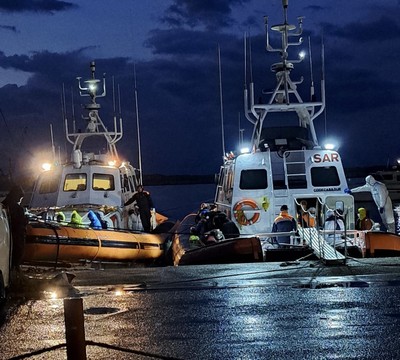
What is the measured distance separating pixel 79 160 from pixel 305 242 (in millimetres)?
7083

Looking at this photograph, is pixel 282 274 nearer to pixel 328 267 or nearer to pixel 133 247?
pixel 328 267

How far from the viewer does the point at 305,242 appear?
38.9ft

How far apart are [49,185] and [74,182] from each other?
75 centimetres

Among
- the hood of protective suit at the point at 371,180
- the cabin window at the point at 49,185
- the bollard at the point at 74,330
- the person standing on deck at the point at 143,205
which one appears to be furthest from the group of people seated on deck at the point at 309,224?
the bollard at the point at 74,330

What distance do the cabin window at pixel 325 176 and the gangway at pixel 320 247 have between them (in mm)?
2198

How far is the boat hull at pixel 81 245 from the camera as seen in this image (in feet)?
35.1

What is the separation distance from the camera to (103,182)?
16703mm

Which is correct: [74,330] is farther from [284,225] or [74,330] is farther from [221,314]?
[284,225]

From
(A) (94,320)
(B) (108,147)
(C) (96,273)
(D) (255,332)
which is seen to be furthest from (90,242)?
(B) (108,147)

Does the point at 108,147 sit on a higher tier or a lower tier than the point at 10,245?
higher

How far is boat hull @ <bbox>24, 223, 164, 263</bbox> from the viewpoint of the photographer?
35.1 feet

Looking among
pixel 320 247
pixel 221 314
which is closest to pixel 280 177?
pixel 320 247

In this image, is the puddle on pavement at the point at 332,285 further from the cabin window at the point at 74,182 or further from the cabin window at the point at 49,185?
the cabin window at the point at 49,185

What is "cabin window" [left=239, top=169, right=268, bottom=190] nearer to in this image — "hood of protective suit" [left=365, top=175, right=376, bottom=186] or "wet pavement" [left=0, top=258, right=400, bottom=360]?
"hood of protective suit" [left=365, top=175, right=376, bottom=186]
